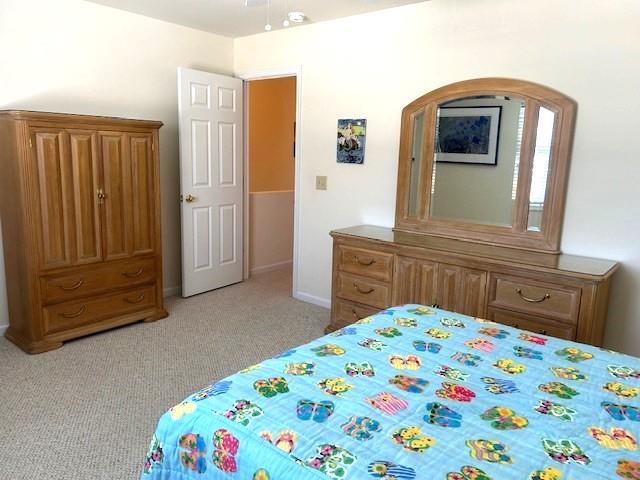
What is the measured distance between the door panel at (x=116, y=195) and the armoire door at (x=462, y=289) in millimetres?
2326

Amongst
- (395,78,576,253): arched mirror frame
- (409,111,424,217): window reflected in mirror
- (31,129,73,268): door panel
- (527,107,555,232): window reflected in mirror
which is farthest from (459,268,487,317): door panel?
(31,129,73,268): door panel

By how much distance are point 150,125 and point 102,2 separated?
101 centimetres

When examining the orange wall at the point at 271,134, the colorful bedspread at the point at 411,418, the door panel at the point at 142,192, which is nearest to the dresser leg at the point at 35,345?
the door panel at the point at 142,192

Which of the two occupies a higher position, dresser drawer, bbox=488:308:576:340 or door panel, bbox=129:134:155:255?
door panel, bbox=129:134:155:255

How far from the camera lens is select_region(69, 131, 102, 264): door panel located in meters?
3.26

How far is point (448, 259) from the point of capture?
119 inches

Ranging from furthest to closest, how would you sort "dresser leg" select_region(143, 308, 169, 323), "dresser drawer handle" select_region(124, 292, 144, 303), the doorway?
the doorway → "dresser leg" select_region(143, 308, 169, 323) → "dresser drawer handle" select_region(124, 292, 144, 303)

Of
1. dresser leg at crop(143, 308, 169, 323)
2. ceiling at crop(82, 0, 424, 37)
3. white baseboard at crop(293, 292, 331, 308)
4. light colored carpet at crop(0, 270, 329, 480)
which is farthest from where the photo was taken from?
white baseboard at crop(293, 292, 331, 308)

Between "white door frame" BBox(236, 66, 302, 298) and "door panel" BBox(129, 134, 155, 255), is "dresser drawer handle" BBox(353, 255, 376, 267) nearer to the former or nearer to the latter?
"white door frame" BBox(236, 66, 302, 298)

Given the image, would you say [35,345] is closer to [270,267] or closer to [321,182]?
[321,182]

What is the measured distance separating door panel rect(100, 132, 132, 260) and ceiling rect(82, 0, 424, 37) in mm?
1094

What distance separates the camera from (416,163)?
11.9 ft

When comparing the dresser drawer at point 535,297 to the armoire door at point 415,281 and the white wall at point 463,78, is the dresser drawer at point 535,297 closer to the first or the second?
the armoire door at point 415,281

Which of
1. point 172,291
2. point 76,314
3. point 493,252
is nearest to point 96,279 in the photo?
point 76,314
